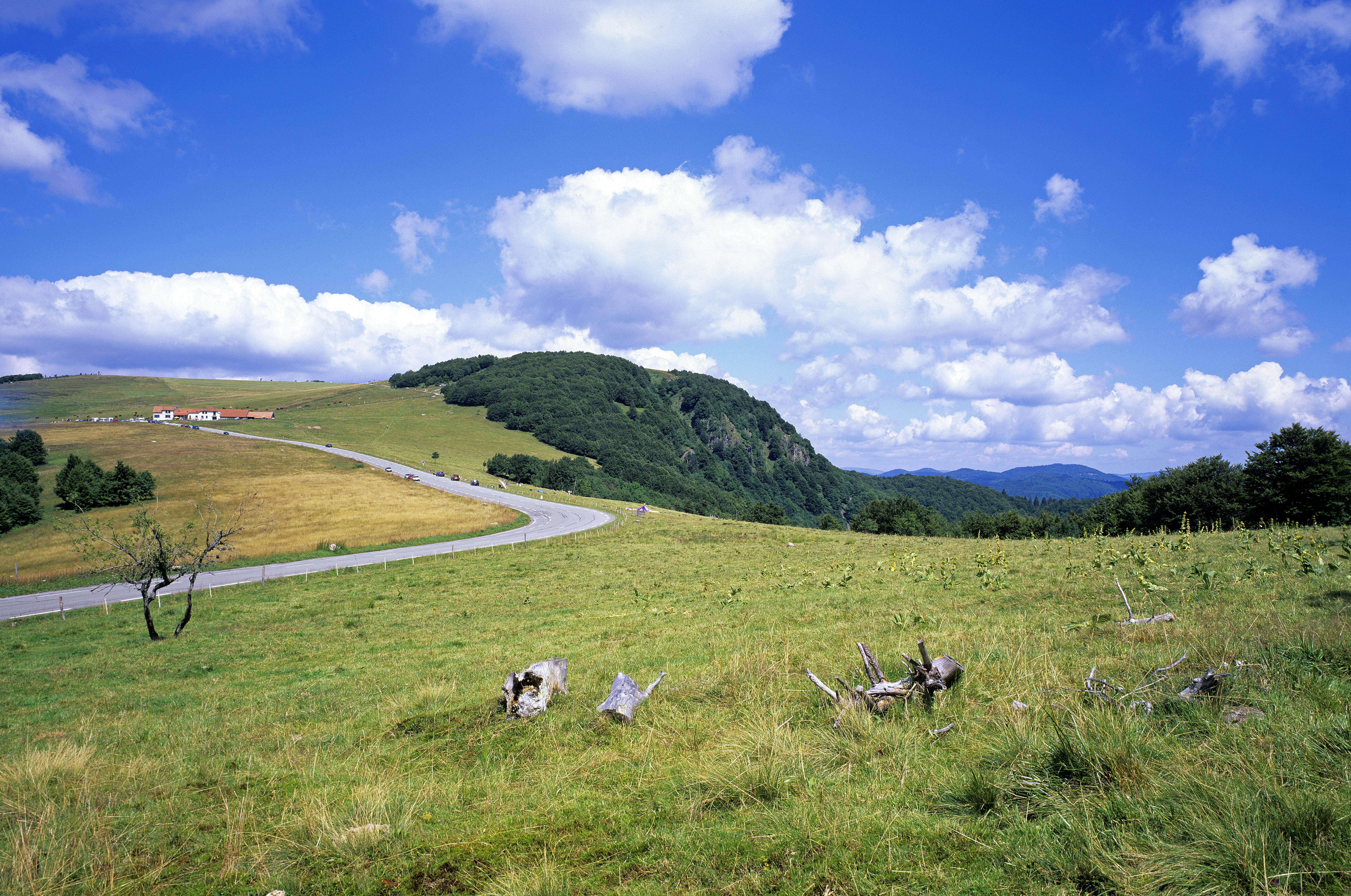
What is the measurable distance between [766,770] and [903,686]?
231 cm

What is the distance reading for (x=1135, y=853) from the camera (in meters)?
3.39

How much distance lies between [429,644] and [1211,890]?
57.2 feet

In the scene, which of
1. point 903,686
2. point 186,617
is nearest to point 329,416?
point 186,617

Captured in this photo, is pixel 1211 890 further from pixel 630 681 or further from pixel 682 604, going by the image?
pixel 682 604

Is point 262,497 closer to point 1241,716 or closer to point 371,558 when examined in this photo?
point 371,558

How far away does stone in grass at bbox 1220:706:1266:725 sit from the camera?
4.93m

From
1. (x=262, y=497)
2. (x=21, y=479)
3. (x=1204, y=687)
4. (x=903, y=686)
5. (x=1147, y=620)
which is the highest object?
(x=1204, y=687)

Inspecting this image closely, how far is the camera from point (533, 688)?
26.4 feet

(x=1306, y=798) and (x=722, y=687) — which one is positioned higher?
(x=1306, y=798)

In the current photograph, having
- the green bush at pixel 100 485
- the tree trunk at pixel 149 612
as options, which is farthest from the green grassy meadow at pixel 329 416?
the tree trunk at pixel 149 612

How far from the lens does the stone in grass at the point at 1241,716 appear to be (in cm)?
493

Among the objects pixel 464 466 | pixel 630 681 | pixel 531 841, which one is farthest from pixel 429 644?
pixel 464 466

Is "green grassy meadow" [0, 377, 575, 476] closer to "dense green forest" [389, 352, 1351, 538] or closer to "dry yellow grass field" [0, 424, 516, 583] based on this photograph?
"dense green forest" [389, 352, 1351, 538]

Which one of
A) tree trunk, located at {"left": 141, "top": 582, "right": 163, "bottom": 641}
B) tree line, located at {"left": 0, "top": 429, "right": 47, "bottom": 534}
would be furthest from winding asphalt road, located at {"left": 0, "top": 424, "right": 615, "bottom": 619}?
tree line, located at {"left": 0, "top": 429, "right": 47, "bottom": 534}
